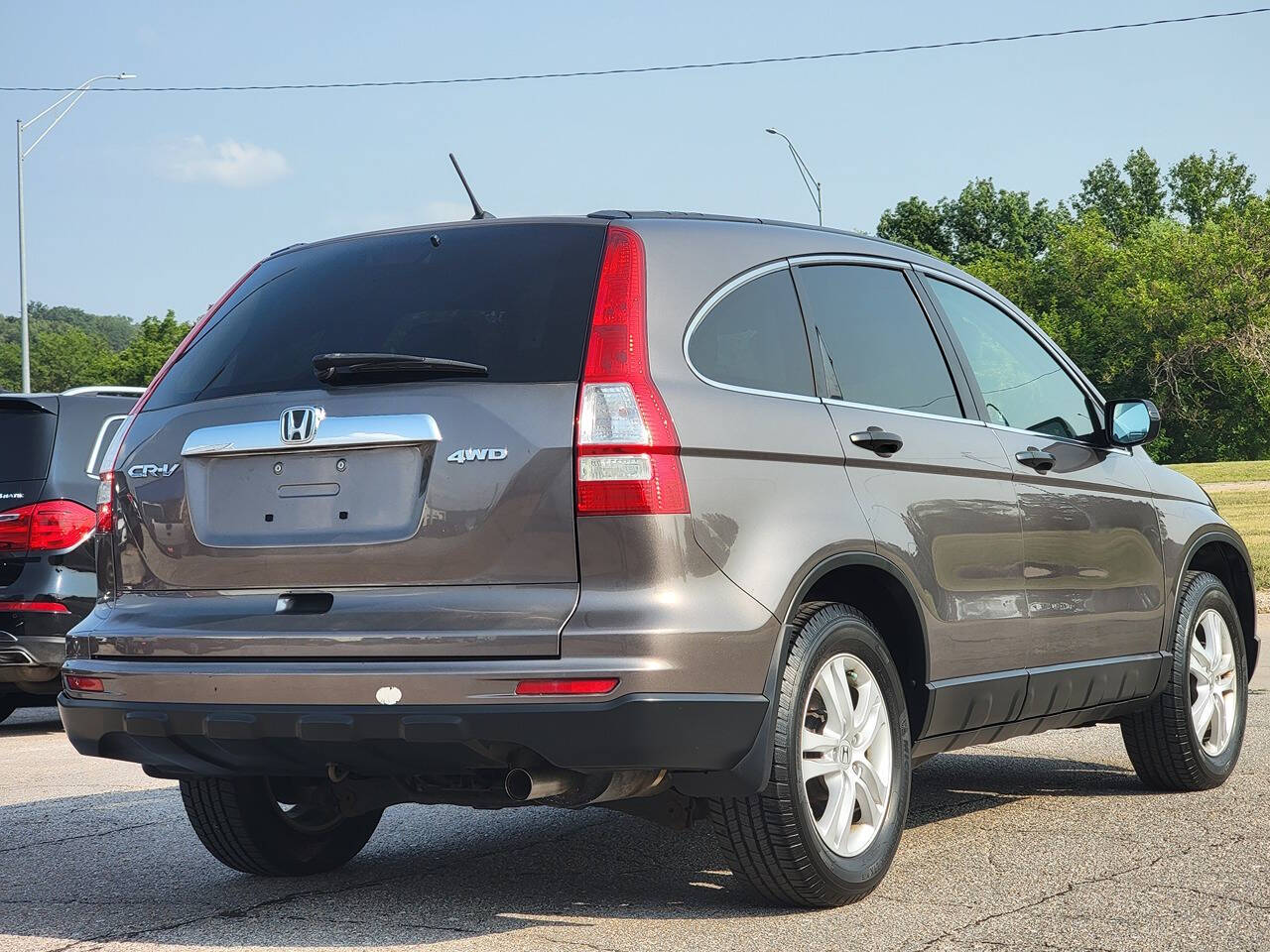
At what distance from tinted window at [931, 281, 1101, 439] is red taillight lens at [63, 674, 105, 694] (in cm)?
296

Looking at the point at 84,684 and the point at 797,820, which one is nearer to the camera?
the point at 797,820

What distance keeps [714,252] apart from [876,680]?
4.22 ft

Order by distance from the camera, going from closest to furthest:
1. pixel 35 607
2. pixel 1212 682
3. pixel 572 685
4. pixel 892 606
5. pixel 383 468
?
pixel 572 685, pixel 383 468, pixel 892 606, pixel 1212 682, pixel 35 607

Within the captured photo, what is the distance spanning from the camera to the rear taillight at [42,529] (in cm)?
913

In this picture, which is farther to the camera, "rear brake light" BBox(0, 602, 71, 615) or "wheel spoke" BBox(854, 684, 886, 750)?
"rear brake light" BBox(0, 602, 71, 615)

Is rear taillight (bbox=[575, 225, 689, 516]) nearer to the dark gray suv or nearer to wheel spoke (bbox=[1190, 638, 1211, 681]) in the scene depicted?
the dark gray suv

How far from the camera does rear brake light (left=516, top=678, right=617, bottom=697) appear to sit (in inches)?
151

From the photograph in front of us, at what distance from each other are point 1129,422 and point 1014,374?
2.03ft

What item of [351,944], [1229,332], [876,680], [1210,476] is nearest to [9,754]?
[351,944]

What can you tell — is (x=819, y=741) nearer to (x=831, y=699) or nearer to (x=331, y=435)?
(x=831, y=699)

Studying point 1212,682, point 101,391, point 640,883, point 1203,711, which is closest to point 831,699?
point 640,883

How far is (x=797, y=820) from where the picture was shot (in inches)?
166

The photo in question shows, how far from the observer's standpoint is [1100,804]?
622 cm

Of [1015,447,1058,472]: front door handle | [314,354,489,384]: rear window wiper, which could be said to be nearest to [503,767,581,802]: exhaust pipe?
[314,354,489,384]: rear window wiper
